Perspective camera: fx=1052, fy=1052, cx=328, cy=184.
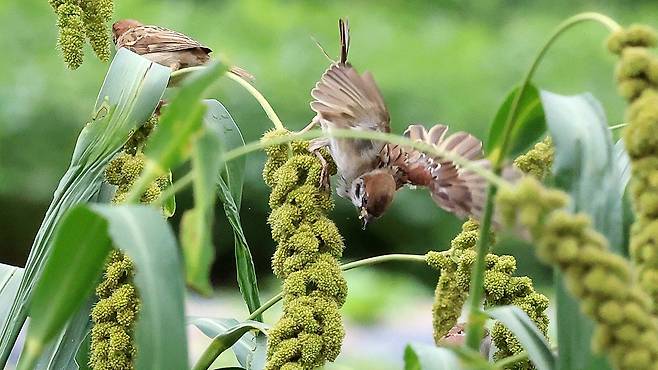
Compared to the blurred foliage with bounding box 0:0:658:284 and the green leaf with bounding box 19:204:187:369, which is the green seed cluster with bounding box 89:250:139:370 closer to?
the green leaf with bounding box 19:204:187:369

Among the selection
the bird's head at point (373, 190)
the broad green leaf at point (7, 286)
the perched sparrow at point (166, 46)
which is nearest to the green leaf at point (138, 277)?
the broad green leaf at point (7, 286)

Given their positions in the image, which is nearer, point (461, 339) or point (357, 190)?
point (461, 339)

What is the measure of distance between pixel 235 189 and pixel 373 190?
188 mm

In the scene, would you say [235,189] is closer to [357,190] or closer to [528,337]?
[357,190]

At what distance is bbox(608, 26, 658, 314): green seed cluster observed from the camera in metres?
0.39

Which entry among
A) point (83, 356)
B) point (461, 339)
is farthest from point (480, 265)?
point (83, 356)

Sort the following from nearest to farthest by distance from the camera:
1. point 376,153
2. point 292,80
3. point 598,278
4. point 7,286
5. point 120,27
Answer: point 598,278
point 7,286
point 376,153
point 120,27
point 292,80

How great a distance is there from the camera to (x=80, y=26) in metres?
0.72

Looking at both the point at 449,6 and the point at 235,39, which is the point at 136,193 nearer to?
the point at 235,39

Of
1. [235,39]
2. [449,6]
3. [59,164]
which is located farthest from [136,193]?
[449,6]

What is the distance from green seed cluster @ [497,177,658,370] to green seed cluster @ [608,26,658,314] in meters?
Result: 0.04

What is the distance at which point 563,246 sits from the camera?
0.35 meters

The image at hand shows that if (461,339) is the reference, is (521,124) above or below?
above

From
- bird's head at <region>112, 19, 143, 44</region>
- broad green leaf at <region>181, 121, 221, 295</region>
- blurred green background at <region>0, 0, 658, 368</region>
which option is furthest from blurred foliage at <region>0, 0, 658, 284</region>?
broad green leaf at <region>181, 121, 221, 295</region>
